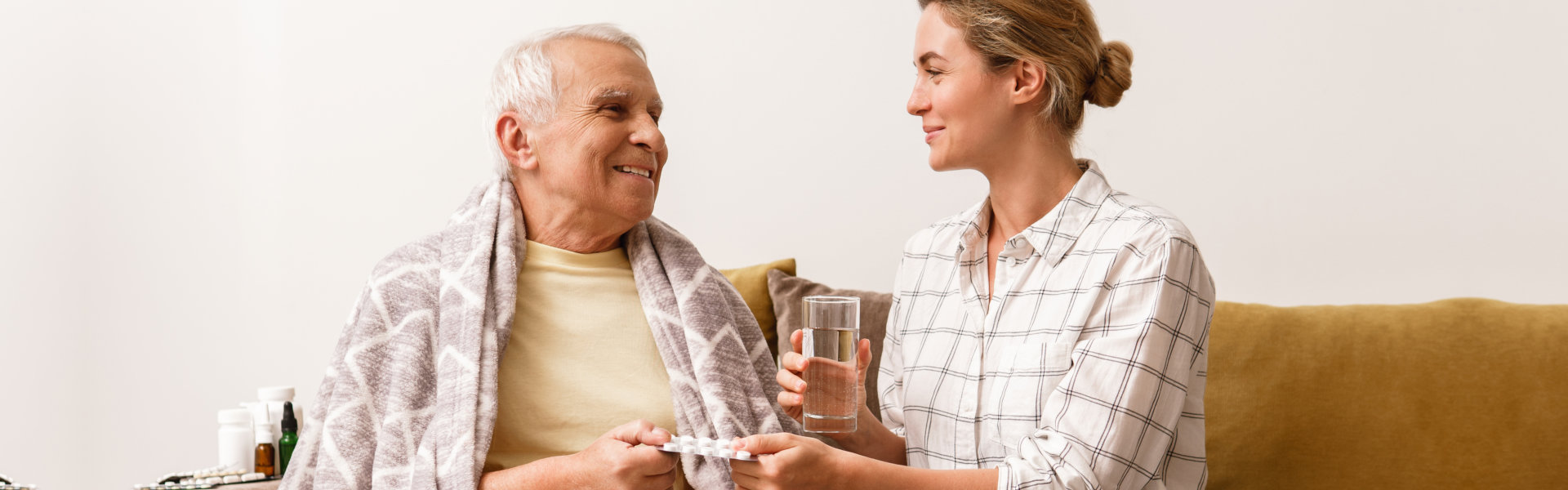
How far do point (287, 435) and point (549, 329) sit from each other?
110 centimetres

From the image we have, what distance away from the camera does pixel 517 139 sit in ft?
5.74

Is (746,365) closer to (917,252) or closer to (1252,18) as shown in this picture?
(917,252)

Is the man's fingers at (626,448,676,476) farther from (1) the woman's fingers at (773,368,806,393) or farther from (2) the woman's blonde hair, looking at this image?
(2) the woman's blonde hair

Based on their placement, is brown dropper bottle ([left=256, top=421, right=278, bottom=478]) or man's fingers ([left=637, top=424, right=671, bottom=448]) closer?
man's fingers ([left=637, top=424, right=671, bottom=448])

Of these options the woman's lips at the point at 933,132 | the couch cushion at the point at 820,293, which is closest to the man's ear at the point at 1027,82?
the woman's lips at the point at 933,132

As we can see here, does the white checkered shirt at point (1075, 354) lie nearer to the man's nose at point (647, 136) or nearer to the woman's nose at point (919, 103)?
the woman's nose at point (919, 103)

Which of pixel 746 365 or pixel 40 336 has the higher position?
pixel 746 365

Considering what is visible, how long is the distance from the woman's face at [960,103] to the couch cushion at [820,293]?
0.86 meters

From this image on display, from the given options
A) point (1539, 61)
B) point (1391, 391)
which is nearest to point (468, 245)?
point (1391, 391)

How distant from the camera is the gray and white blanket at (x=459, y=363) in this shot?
1.52 meters

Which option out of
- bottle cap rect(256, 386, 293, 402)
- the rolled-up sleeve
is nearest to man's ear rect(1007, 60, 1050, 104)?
the rolled-up sleeve

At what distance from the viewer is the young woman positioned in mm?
1471

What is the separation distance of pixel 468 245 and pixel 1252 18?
184cm

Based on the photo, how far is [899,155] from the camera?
2.91m
